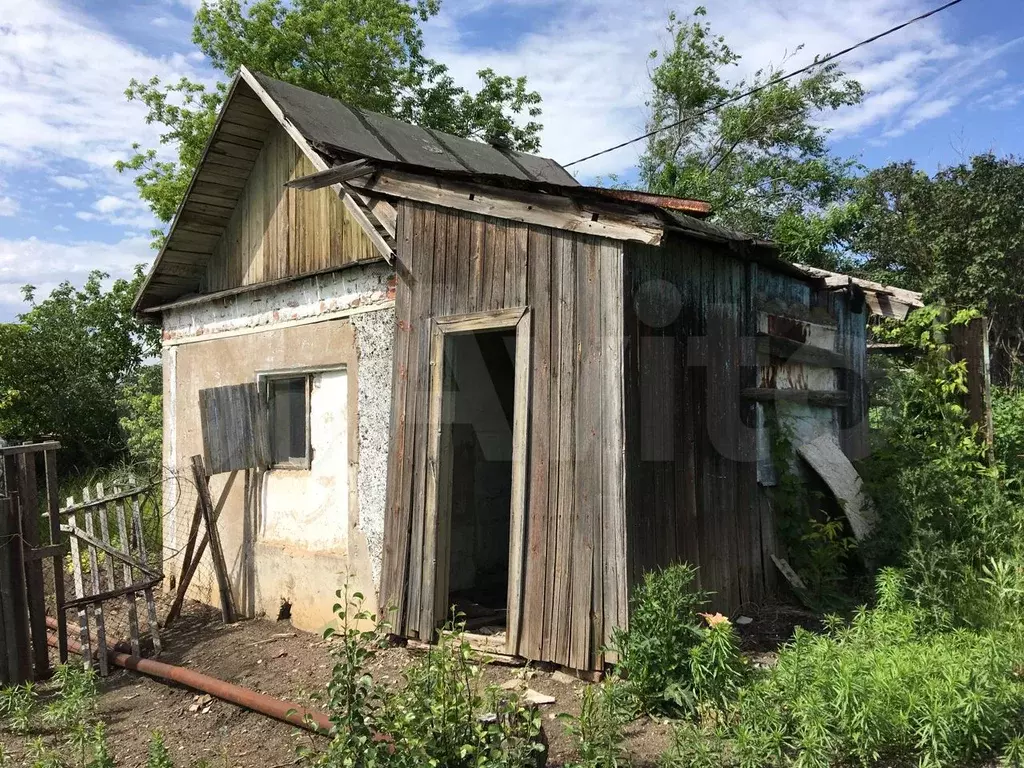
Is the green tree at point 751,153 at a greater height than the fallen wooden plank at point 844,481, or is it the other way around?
the green tree at point 751,153

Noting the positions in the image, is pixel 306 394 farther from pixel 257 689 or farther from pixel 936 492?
pixel 936 492

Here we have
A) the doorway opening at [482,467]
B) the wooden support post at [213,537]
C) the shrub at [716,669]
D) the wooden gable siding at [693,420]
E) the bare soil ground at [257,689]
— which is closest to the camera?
the shrub at [716,669]

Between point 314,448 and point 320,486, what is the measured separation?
1.24 ft

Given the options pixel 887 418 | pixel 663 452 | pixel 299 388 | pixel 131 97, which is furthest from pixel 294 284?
pixel 131 97

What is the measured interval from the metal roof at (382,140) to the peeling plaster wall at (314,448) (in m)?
1.29

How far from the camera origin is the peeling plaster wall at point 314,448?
6.61 meters

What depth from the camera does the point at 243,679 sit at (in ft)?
19.8

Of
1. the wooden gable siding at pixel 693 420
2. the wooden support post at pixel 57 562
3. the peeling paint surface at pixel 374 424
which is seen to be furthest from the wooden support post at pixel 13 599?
the wooden gable siding at pixel 693 420

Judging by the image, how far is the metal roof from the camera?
7.10 metres

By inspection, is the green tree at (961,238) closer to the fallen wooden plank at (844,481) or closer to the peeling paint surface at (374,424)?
the fallen wooden plank at (844,481)

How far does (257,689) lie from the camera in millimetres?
5738

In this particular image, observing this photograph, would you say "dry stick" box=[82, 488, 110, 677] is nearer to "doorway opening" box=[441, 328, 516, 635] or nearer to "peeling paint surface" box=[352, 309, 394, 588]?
"peeling paint surface" box=[352, 309, 394, 588]

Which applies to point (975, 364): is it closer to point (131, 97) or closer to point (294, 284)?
point (294, 284)

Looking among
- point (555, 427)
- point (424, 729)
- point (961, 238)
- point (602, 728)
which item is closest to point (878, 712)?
point (602, 728)
